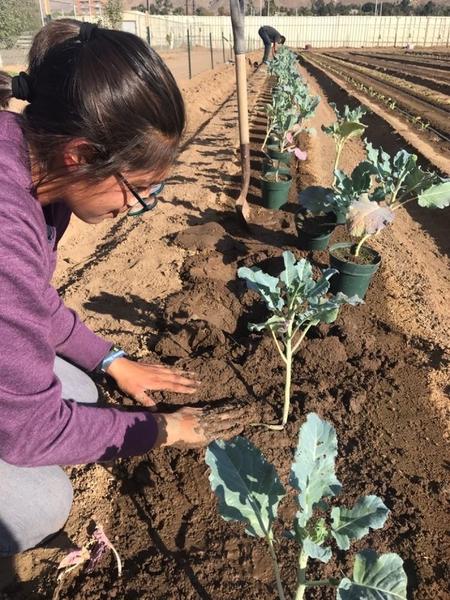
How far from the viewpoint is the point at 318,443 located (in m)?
1.46

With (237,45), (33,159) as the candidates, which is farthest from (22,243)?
(237,45)

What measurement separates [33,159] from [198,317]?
6.30ft

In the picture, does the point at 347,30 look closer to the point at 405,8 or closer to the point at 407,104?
the point at 405,8

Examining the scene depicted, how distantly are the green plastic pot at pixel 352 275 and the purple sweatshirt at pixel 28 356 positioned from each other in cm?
231

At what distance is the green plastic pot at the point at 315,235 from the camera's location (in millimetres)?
4242

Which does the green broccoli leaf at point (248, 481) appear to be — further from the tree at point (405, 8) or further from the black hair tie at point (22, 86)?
the tree at point (405, 8)

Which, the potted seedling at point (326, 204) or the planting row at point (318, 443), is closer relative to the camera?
the planting row at point (318, 443)

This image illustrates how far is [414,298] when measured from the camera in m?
3.77

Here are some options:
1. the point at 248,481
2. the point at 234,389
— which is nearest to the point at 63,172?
the point at 248,481

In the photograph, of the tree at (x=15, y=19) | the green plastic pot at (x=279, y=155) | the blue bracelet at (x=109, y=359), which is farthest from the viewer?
the tree at (x=15, y=19)

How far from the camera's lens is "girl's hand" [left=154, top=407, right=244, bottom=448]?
6.13ft

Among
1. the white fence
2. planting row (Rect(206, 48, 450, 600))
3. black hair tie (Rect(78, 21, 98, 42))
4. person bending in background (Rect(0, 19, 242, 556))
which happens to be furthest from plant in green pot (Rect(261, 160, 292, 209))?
the white fence

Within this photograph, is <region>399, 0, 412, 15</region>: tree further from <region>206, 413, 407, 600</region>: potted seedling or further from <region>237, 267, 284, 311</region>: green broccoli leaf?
<region>206, 413, 407, 600</region>: potted seedling

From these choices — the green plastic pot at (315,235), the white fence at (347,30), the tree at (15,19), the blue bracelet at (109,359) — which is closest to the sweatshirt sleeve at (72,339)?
the blue bracelet at (109,359)
